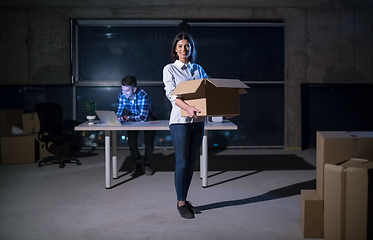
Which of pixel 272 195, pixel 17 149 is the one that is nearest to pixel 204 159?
pixel 272 195

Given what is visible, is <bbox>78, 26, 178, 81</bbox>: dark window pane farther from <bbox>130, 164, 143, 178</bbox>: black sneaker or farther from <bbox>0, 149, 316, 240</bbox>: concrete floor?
<bbox>130, 164, 143, 178</bbox>: black sneaker

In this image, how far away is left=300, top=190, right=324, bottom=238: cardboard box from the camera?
7.80ft

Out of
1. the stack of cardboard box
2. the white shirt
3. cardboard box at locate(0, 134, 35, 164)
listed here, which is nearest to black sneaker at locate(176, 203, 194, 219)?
the white shirt

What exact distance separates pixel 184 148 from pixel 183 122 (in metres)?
0.20

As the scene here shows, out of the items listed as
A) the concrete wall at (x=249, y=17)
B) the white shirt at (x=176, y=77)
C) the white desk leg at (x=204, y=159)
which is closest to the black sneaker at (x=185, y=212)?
the white shirt at (x=176, y=77)

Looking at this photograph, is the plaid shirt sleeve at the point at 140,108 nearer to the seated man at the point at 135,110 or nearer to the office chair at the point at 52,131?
the seated man at the point at 135,110

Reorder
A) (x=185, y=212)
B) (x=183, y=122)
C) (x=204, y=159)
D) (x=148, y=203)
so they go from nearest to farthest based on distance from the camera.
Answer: (x=183, y=122) < (x=185, y=212) < (x=148, y=203) < (x=204, y=159)

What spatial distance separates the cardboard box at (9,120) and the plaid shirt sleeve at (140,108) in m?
2.26

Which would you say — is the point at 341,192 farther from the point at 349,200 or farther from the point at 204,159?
the point at 204,159

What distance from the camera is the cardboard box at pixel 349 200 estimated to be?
2.12 metres

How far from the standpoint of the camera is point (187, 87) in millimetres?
2535

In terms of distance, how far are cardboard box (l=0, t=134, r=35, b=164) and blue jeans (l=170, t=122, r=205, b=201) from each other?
124 inches

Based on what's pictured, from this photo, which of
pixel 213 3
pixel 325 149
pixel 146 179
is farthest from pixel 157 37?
pixel 325 149

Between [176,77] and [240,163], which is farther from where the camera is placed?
[240,163]
